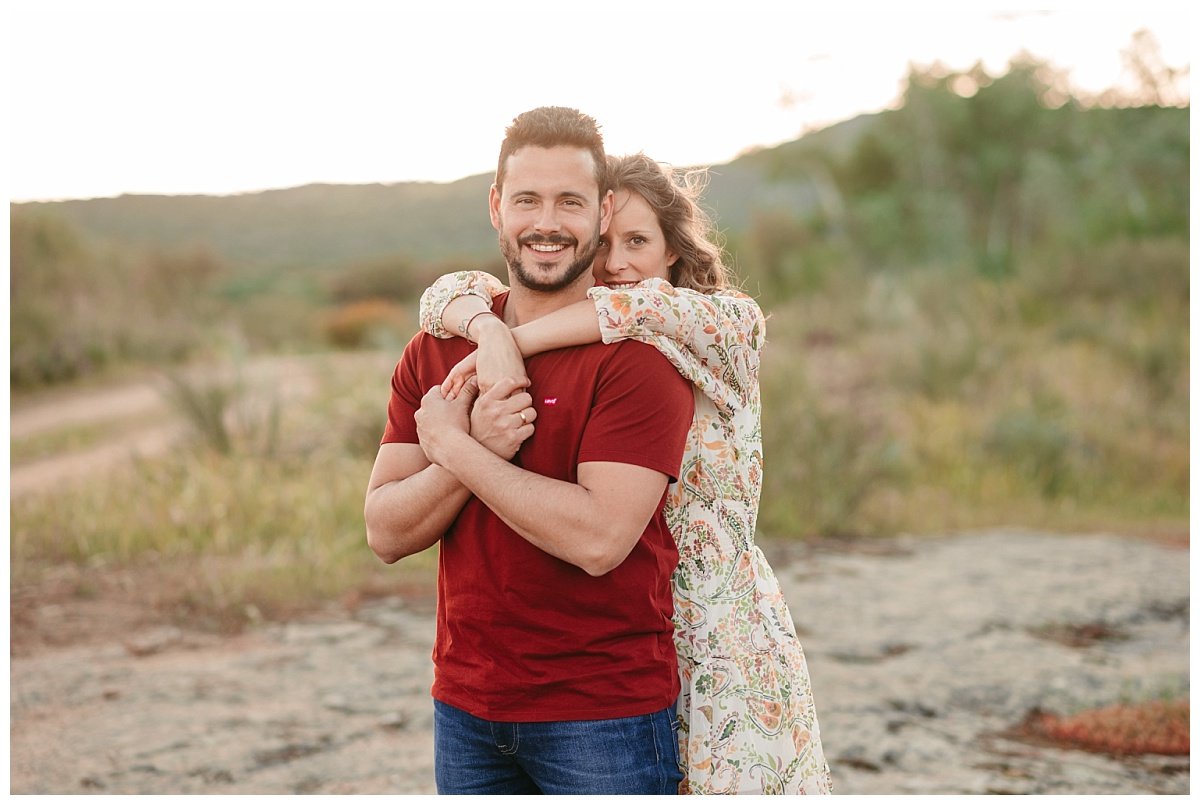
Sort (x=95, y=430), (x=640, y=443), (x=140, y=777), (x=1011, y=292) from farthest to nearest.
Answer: (x=1011, y=292) → (x=95, y=430) → (x=140, y=777) → (x=640, y=443)

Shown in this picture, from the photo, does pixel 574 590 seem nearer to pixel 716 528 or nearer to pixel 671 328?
pixel 716 528

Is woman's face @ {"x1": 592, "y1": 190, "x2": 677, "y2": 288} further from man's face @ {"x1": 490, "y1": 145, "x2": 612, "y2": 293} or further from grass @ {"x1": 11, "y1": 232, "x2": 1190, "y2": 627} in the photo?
grass @ {"x1": 11, "y1": 232, "x2": 1190, "y2": 627}

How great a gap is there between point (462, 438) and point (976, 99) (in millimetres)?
30477

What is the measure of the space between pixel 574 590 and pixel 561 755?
0.31m

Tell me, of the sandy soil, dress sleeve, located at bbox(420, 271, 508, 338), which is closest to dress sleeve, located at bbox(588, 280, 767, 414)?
dress sleeve, located at bbox(420, 271, 508, 338)

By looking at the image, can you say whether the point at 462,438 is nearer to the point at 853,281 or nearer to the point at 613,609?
the point at 613,609

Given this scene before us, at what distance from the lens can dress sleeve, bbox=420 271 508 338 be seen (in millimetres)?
2443

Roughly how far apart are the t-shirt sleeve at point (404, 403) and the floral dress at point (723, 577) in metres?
0.11

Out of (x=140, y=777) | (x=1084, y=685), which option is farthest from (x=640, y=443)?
(x=1084, y=685)

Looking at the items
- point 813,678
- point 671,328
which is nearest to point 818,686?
point 813,678

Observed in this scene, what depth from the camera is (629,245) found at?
8.68 ft

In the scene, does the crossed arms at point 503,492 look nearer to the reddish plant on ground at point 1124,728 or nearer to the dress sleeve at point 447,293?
the dress sleeve at point 447,293

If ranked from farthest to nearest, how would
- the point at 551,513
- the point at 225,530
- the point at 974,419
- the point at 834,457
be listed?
the point at 974,419 < the point at 834,457 < the point at 225,530 < the point at 551,513

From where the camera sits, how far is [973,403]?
12.4 m
